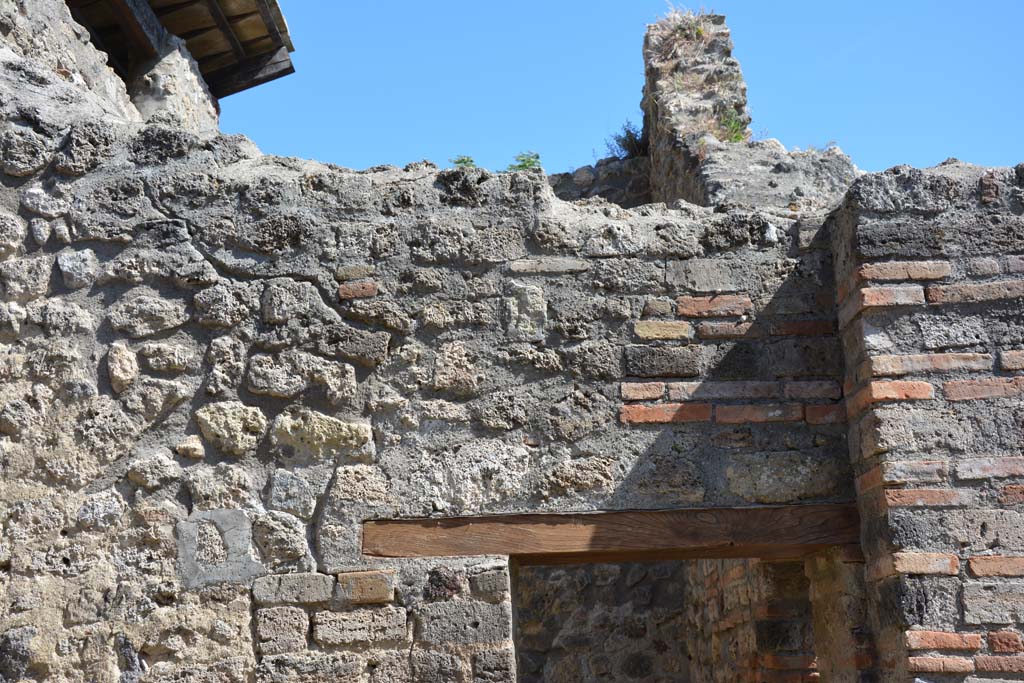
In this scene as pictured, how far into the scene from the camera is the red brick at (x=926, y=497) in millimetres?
3105

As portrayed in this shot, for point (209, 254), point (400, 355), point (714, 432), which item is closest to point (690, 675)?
point (714, 432)

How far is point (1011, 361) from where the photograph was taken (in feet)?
10.6

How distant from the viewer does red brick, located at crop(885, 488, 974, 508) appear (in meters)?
3.11

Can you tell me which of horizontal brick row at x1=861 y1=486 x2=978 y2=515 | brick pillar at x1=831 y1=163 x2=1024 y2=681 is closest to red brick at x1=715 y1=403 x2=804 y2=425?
brick pillar at x1=831 y1=163 x2=1024 y2=681

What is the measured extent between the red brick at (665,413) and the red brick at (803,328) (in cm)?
37

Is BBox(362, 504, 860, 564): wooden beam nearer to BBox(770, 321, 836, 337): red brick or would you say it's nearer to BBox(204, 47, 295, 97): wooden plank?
BBox(770, 321, 836, 337): red brick

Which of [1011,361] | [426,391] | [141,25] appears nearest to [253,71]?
[141,25]

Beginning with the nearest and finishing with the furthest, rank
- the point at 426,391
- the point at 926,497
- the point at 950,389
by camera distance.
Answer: the point at 926,497 → the point at 950,389 → the point at 426,391

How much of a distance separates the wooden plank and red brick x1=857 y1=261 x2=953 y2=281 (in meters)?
5.04

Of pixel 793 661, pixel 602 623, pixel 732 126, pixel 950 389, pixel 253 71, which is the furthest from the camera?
pixel 253 71

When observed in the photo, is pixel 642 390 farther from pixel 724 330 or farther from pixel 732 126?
pixel 732 126

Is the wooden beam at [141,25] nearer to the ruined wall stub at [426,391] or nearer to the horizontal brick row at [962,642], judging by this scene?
the ruined wall stub at [426,391]

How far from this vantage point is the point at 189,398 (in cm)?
329

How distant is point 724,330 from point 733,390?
20cm
